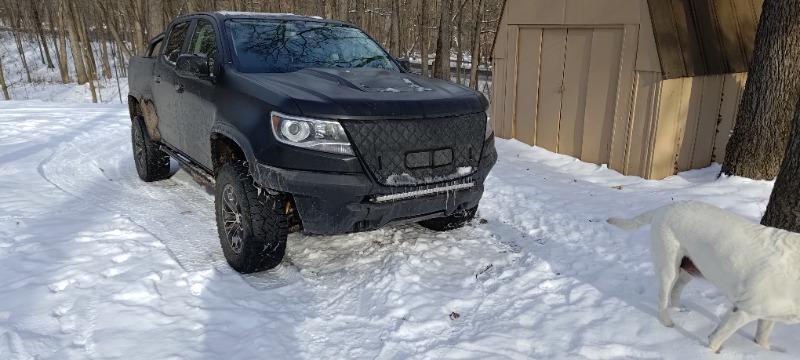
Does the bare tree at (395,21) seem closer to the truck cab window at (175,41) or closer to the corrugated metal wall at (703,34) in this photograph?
the corrugated metal wall at (703,34)

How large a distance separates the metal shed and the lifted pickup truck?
10.5ft

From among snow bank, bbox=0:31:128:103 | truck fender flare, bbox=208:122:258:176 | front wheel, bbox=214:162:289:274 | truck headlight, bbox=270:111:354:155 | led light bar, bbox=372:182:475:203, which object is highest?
truck headlight, bbox=270:111:354:155

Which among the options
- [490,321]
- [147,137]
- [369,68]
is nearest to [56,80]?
[147,137]

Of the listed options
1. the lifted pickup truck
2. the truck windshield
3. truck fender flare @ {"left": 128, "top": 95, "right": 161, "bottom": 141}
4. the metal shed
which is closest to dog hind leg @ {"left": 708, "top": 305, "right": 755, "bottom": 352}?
the lifted pickup truck

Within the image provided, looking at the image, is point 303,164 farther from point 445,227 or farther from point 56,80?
point 56,80

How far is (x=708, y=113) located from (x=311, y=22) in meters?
5.42

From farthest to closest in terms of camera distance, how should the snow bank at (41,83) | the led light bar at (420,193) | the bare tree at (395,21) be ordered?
the snow bank at (41,83), the bare tree at (395,21), the led light bar at (420,193)

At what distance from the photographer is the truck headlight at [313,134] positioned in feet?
10.5

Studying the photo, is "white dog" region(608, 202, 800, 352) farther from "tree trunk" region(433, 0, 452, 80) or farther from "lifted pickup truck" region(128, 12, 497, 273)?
"tree trunk" region(433, 0, 452, 80)

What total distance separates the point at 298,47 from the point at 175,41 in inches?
66.0

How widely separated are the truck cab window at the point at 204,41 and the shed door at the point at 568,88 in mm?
4785

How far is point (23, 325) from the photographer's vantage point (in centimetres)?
303

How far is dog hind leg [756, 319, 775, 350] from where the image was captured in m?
2.63

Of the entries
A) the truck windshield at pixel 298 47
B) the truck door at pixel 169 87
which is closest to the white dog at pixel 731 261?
the truck windshield at pixel 298 47
